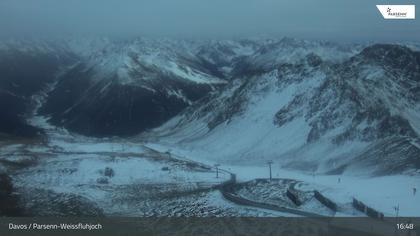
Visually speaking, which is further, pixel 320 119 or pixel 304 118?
pixel 304 118

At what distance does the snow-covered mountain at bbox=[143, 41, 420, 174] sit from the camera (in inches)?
3547

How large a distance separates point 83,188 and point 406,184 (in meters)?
31.8

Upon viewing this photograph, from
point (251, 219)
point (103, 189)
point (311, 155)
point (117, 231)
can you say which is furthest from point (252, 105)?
point (117, 231)

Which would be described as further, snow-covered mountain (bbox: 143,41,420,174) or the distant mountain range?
the distant mountain range

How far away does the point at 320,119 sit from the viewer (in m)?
110

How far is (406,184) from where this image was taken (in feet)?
215

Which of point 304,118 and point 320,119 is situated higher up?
point 304,118

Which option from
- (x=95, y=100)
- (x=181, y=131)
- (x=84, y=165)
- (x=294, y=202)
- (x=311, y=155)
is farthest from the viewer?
(x=95, y=100)

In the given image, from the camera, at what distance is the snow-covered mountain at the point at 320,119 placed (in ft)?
296

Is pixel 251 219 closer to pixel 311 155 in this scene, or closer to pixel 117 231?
pixel 117 231

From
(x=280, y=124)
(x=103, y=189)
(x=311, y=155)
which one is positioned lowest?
(x=103, y=189)

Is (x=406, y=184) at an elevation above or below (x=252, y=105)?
below

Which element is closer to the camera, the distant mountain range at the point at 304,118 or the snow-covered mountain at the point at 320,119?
the snow-covered mountain at the point at 320,119

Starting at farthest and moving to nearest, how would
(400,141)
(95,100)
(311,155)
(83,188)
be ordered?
(95,100) < (311,155) < (400,141) < (83,188)
